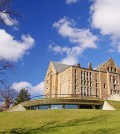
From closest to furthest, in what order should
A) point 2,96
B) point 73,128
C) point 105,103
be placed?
point 2,96 → point 73,128 → point 105,103

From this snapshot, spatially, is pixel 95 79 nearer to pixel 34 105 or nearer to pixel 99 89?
pixel 99 89

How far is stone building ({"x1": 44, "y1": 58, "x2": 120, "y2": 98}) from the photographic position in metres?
108

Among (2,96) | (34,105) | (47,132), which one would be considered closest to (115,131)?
(47,132)

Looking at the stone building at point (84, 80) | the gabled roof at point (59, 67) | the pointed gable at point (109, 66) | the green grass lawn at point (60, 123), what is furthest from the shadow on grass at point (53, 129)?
the gabled roof at point (59, 67)

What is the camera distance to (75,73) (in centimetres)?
10850

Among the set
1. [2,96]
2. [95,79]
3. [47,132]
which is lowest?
[47,132]

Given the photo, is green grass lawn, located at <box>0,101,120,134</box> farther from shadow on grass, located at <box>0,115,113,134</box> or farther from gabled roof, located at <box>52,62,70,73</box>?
gabled roof, located at <box>52,62,70,73</box>

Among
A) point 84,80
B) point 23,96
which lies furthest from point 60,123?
point 23,96

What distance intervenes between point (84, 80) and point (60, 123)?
2879 inches

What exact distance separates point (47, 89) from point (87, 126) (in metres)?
88.4

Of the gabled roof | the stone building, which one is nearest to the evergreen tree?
the stone building

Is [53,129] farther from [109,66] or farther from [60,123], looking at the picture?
[109,66]

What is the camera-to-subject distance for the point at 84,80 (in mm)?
110062

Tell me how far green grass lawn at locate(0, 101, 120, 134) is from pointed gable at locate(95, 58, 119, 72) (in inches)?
2819
